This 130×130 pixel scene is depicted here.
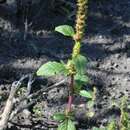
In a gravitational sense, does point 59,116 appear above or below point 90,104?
above

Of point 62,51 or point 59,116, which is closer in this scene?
point 59,116

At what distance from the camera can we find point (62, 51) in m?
4.49

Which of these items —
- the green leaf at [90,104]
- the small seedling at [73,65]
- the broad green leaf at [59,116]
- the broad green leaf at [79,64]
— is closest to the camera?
the small seedling at [73,65]

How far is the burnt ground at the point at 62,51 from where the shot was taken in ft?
12.5

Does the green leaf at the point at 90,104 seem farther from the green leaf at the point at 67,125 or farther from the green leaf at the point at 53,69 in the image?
the green leaf at the point at 53,69

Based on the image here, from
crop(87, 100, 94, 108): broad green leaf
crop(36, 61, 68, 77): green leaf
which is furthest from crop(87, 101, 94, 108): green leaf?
crop(36, 61, 68, 77): green leaf

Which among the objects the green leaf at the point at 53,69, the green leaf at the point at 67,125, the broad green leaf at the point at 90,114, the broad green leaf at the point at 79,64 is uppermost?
the broad green leaf at the point at 79,64

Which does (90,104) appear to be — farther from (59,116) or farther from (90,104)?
(59,116)

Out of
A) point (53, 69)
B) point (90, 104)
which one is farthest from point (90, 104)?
point (53, 69)

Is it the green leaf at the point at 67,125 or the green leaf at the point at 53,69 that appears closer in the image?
the green leaf at the point at 53,69

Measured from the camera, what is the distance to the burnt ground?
150 inches

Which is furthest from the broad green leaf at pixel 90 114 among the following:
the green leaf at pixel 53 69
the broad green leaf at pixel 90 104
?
the green leaf at pixel 53 69

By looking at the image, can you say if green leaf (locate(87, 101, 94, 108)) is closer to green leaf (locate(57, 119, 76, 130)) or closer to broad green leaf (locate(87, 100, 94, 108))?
broad green leaf (locate(87, 100, 94, 108))

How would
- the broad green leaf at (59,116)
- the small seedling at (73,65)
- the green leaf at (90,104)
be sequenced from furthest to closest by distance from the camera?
the green leaf at (90,104) < the broad green leaf at (59,116) < the small seedling at (73,65)
